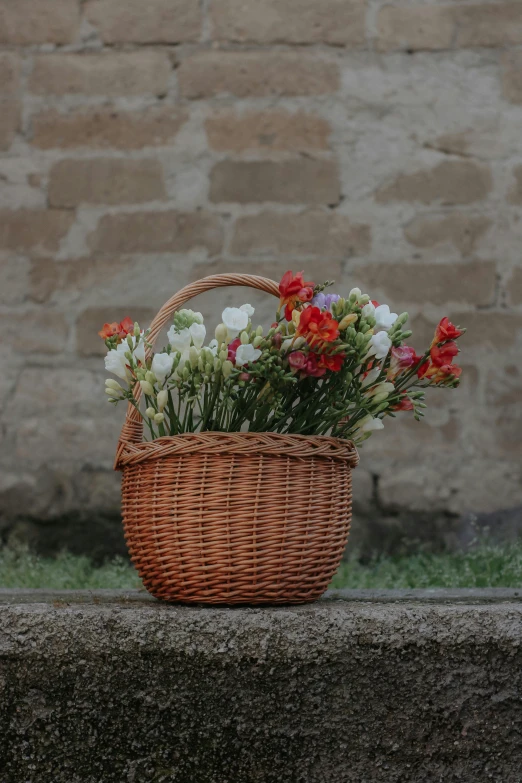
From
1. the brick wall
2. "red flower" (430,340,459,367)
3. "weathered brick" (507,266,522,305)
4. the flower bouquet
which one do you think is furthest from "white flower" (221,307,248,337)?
"weathered brick" (507,266,522,305)

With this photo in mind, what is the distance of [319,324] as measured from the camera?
1263 millimetres

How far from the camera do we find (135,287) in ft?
9.62

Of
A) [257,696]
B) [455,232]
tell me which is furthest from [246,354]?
[455,232]

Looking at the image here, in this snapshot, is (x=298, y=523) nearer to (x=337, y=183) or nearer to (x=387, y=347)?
(x=387, y=347)

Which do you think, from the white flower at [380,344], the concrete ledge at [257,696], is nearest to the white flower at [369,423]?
the white flower at [380,344]

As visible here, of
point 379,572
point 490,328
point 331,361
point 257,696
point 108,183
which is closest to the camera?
point 257,696

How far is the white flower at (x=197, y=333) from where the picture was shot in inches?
52.3

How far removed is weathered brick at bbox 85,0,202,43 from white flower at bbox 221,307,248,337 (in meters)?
2.03

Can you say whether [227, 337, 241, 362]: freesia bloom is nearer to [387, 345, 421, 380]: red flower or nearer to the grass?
[387, 345, 421, 380]: red flower

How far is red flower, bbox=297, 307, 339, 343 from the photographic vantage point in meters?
1.26

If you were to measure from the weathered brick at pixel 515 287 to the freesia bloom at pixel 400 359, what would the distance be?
1.64m

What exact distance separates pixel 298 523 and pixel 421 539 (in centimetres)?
164

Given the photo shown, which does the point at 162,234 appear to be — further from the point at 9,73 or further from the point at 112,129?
the point at 9,73

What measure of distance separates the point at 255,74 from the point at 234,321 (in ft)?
6.37
